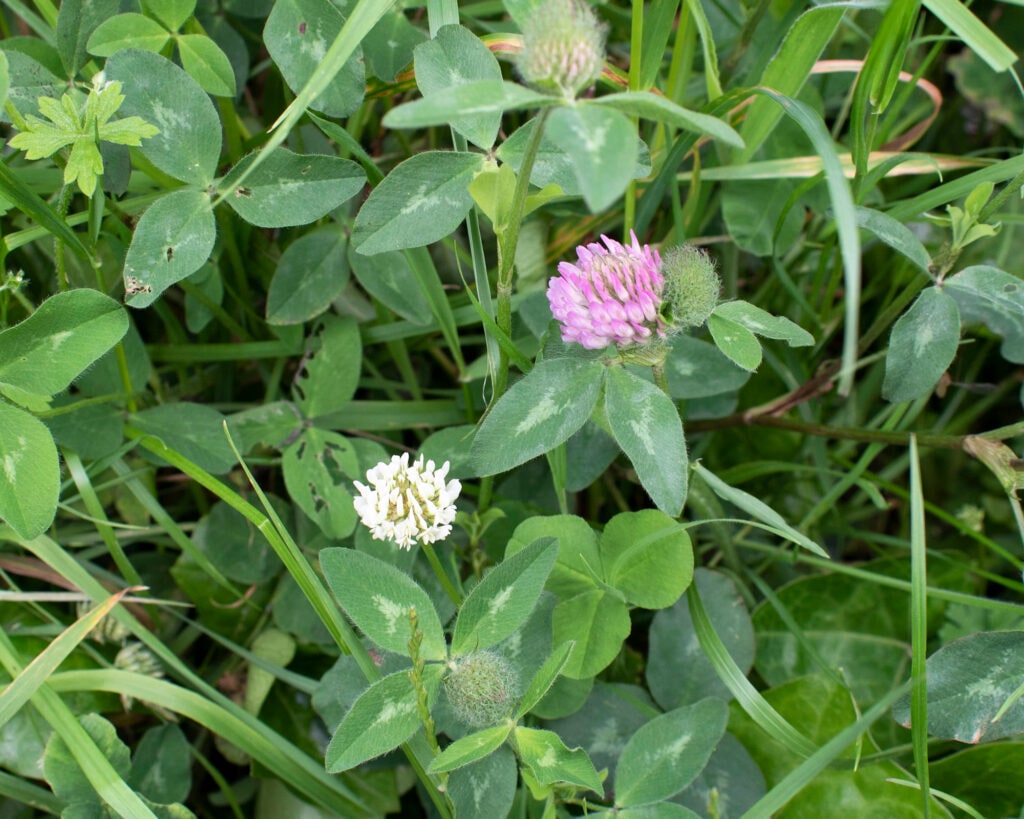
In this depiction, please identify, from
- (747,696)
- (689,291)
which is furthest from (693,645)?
(689,291)

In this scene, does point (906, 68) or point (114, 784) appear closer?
point (114, 784)

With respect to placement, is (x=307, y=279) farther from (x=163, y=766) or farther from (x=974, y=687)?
(x=974, y=687)

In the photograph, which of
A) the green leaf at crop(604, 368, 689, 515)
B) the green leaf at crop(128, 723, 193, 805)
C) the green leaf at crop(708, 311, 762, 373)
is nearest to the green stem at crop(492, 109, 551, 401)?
the green leaf at crop(604, 368, 689, 515)

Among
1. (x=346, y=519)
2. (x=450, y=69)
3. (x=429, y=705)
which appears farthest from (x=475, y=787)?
(x=450, y=69)

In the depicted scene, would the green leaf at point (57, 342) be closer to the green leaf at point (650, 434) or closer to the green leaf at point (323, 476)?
the green leaf at point (323, 476)

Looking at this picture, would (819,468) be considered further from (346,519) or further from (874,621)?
(346,519)
